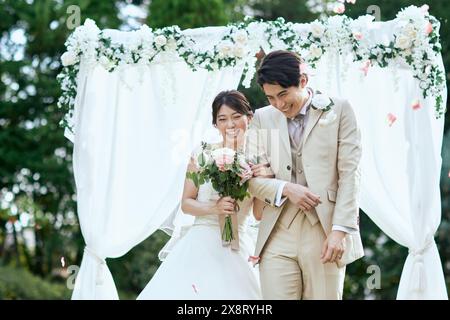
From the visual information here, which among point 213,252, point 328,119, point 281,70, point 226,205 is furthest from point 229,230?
point 281,70

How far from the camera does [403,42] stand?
5.31 m

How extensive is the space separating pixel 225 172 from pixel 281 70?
66cm

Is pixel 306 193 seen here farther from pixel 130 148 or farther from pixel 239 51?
pixel 130 148

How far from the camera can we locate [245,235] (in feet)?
16.8

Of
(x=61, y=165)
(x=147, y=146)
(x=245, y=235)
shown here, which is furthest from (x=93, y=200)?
(x=61, y=165)

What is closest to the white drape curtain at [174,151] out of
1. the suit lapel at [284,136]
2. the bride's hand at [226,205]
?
the bride's hand at [226,205]

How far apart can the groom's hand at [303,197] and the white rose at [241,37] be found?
1587 millimetres

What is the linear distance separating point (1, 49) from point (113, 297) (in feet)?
26.3

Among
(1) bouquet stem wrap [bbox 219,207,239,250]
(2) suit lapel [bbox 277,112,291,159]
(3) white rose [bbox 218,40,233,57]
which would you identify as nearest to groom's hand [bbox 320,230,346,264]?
(2) suit lapel [bbox 277,112,291,159]

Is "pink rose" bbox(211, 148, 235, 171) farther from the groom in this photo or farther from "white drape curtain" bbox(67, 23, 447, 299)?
"white drape curtain" bbox(67, 23, 447, 299)

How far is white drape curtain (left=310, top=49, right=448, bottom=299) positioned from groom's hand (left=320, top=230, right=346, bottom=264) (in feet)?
5.04

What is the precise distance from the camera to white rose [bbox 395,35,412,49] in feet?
17.4

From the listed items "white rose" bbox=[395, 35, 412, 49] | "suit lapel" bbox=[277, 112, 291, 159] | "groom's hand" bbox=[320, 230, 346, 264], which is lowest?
"groom's hand" bbox=[320, 230, 346, 264]
